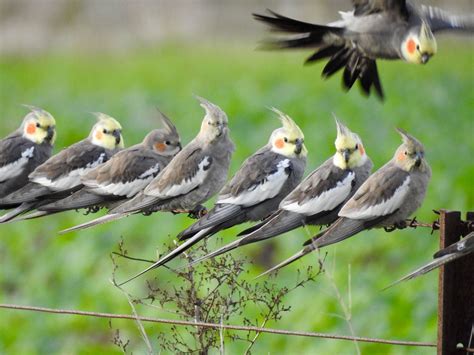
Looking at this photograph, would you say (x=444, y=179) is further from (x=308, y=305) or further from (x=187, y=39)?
(x=187, y=39)

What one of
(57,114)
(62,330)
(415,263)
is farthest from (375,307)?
(57,114)

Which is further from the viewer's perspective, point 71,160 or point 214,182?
point 214,182

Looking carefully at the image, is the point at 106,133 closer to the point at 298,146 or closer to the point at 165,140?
the point at 165,140

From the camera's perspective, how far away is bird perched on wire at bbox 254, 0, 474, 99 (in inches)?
275

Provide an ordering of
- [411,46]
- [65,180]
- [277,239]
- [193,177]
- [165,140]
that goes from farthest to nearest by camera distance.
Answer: [277,239] → [411,46] → [165,140] → [193,177] → [65,180]

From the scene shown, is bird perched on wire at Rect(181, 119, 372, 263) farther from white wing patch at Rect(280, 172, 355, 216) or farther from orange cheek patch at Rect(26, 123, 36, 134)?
orange cheek patch at Rect(26, 123, 36, 134)

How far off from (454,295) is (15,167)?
8.65ft

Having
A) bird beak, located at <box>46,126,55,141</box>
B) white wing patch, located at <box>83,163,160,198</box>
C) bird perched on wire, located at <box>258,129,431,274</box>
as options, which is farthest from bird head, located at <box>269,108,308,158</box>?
bird beak, located at <box>46,126,55,141</box>

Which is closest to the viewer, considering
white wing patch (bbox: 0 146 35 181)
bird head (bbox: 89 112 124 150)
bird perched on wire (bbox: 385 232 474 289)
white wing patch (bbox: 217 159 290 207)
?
bird perched on wire (bbox: 385 232 474 289)

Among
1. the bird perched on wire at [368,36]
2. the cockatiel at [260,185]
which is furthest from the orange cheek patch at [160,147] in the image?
the bird perched on wire at [368,36]

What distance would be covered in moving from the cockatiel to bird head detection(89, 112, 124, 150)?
0.94 m

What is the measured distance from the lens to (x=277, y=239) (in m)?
15.3

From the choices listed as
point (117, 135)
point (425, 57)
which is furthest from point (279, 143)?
point (425, 57)

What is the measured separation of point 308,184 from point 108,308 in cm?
821
